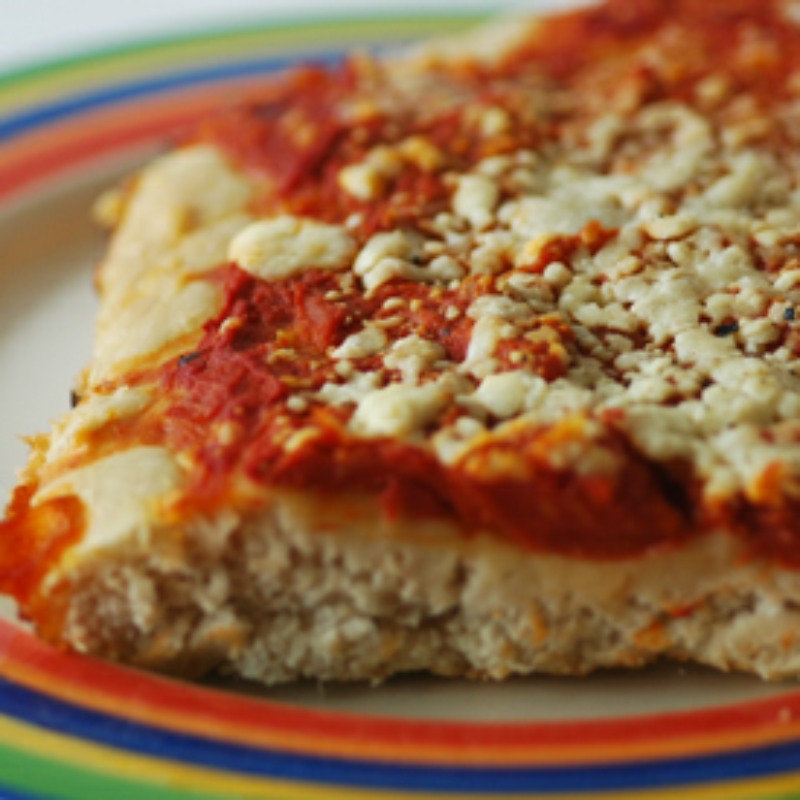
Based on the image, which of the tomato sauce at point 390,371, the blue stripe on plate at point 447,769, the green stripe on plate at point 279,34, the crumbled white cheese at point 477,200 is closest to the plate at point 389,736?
the blue stripe on plate at point 447,769

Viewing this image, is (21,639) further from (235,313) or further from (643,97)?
(643,97)

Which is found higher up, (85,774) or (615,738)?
(85,774)

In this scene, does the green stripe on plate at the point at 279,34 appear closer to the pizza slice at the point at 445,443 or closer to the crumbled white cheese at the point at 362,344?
the pizza slice at the point at 445,443

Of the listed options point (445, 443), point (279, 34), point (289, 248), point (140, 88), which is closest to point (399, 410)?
point (445, 443)

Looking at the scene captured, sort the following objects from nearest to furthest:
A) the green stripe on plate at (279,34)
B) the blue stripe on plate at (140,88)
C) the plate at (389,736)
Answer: the plate at (389,736) → the blue stripe on plate at (140,88) → the green stripe on plate at (279,34)

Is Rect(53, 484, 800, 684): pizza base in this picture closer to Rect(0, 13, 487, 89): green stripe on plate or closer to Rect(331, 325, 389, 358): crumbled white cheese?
Rect(331, 325, 389, 358): crumbled white cheese

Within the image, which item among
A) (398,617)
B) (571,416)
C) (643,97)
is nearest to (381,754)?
(398,617)

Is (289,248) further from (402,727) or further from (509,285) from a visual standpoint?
(402,727)
